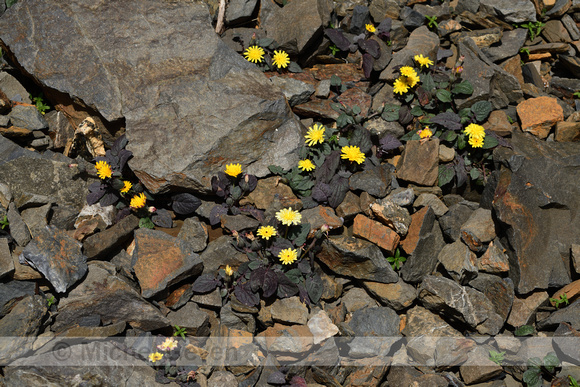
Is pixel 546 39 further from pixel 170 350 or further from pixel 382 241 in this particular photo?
pixel 170 350

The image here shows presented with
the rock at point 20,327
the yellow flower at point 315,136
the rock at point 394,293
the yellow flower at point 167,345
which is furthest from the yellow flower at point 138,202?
A: the rock at point 394,293

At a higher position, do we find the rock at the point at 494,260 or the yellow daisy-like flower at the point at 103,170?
the yellow daisy-like flower at the point at 103,170

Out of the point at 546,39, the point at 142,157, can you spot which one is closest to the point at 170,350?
the point at 142,157

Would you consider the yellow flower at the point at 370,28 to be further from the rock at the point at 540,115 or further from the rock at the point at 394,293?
the rock at the point at 394,293

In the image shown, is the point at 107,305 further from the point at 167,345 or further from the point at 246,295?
the point at 246,295

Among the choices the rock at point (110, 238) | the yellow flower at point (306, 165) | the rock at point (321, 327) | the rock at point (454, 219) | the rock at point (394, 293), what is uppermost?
the yellow flower at point (306, 165)

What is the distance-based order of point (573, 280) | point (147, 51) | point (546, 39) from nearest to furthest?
point (573, 280), point (147, 51), point (546, 39)
